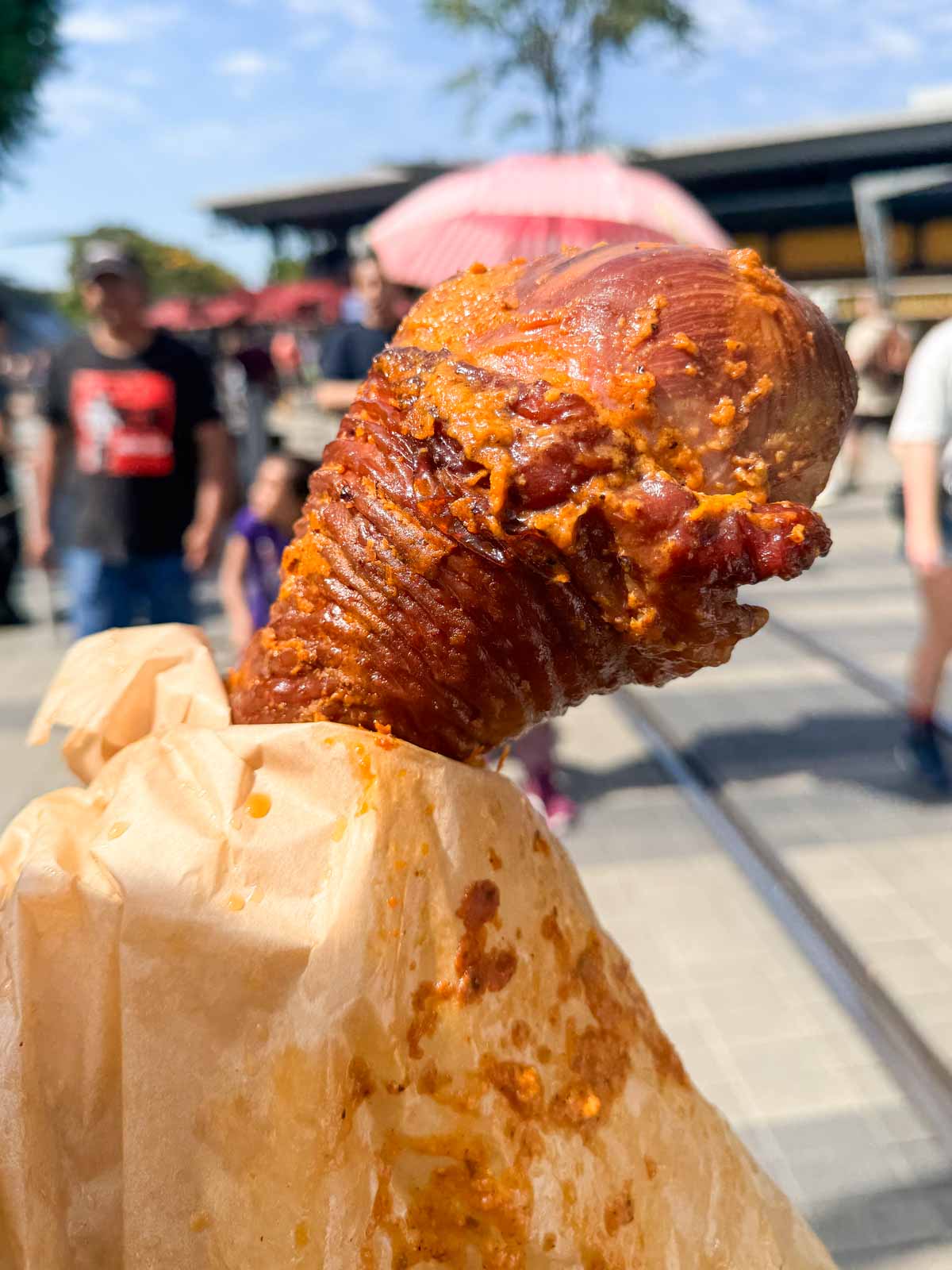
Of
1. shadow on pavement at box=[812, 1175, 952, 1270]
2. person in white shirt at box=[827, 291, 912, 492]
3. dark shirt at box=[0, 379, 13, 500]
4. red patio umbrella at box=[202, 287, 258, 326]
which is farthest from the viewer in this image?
red patio umbrella at box=[202, 287, 258, 326]

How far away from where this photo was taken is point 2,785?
4.61 metres

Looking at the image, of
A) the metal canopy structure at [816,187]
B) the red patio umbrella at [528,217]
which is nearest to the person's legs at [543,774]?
the red patio umbrella at [528,217]

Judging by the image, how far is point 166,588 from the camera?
4.57m

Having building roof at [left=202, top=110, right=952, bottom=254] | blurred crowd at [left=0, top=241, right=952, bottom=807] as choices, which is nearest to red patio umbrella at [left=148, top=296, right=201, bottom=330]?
building roof at [left=202, top=110, right=952, bottom=254]

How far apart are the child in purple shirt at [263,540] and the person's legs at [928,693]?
285 cm

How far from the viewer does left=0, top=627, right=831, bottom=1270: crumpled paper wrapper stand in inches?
40.8

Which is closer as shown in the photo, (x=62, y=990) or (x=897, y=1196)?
(x=62, y=990)

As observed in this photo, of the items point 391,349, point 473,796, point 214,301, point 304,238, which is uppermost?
point 304,238

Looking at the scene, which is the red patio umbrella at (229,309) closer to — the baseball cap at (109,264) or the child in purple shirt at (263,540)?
the baseball cap at (109,264)

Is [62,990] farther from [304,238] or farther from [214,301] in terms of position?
[304,238]

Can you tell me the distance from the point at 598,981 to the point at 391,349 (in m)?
0.87

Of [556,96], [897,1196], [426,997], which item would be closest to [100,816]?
[426,997]

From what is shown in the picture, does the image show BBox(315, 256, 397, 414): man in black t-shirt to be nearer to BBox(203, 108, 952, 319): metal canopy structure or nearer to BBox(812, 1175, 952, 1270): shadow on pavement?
BBox(812, 1175, 952, 1270): shadow on pavement

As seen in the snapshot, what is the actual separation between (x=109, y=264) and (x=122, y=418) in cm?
66
